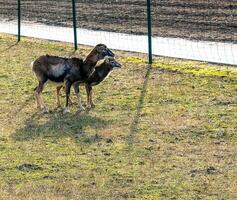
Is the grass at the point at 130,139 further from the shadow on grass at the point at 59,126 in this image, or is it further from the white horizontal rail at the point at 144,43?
the white horizontal rail at the point at 144,43

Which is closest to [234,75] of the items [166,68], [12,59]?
[166,68]

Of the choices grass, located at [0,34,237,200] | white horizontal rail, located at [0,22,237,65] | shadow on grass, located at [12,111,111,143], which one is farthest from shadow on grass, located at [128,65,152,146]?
white horizontal rail, located at [0,22,237,65]

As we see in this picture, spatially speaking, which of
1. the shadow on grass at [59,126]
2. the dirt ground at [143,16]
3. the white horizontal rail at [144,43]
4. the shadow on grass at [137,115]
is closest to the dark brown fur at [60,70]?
the shadow on grass at [59,126]

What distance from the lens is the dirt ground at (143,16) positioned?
2173cm

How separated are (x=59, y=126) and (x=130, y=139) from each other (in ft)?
4.69

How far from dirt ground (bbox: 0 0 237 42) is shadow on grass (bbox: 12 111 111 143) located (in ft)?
25.1

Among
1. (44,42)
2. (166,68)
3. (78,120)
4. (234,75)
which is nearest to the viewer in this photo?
(78,120)

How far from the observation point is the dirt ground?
21734mm

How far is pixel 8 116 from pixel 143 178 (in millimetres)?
4010

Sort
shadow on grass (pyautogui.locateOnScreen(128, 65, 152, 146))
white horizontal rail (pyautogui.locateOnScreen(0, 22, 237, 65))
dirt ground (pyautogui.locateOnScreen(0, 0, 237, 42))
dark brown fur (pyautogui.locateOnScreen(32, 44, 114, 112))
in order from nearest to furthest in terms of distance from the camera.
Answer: shadow on grass (pyautogui.locateOnScreen(128, 65, 152, 146)) → dark brown fur (pyautogui.locateOnScreen(32, 44, 114, 112)) → white horizontal rail (pyautogui.locateOnScreen(0, 22, 237, 65)) → dirt ground (pyautogui.locateOnScreen(0, 0, 237, 42))

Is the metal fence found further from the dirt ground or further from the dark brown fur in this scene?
the dark brown fur

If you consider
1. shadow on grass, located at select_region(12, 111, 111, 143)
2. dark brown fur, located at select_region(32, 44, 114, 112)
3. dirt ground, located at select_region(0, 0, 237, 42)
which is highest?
dark brown fur, located at select_region(32, 44, 114, 112)

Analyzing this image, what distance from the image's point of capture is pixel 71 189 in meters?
9.89

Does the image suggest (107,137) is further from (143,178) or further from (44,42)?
(44,42)
